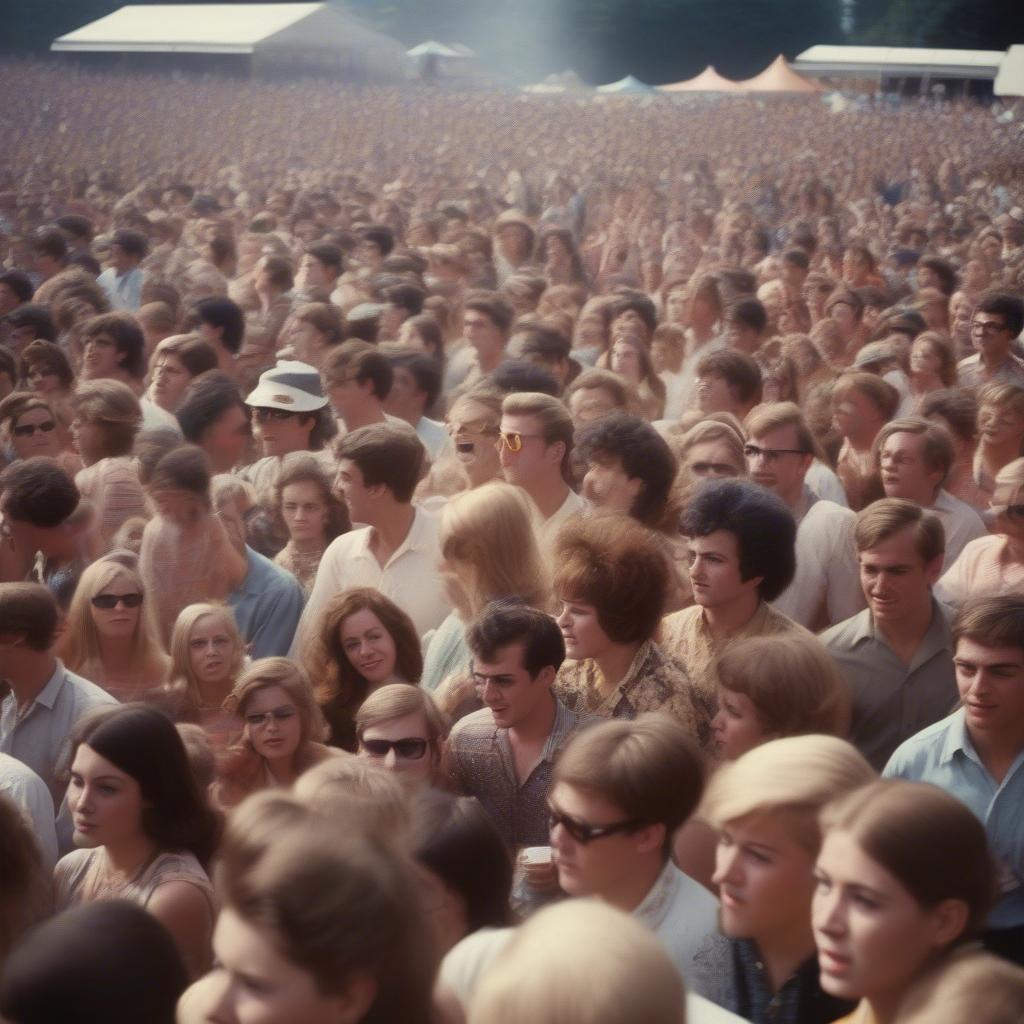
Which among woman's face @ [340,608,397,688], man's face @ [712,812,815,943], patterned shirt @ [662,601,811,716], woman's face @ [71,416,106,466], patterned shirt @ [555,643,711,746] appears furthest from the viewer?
woman's face @ [71,416,106,466]

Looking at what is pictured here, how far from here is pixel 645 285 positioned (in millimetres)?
14078

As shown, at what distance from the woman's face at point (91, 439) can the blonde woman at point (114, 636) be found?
1552 millimetres

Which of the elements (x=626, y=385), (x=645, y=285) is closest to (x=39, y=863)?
(x=626, y=385)

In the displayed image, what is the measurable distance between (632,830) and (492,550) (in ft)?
5.59

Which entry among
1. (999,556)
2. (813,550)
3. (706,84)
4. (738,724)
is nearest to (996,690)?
(738,724)

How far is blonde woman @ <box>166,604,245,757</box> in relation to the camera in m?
4.97

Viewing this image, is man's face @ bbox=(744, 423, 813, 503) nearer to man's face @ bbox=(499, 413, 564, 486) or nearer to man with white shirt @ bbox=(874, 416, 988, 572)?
man with white shirt @ bbox=(874, 416, 988, 572)

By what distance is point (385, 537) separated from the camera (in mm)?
5750

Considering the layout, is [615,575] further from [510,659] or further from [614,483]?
[614,483]

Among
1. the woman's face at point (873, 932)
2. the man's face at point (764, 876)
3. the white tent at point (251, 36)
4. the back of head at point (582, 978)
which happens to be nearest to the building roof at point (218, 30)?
the white tent at point (251, 36)

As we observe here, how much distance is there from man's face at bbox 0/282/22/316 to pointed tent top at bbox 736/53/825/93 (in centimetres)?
1467

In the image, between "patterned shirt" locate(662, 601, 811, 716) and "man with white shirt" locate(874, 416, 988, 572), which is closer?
"patterned shirt" locate(662, 601, 811, 716)

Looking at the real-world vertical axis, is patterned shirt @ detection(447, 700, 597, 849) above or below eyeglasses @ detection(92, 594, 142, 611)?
below

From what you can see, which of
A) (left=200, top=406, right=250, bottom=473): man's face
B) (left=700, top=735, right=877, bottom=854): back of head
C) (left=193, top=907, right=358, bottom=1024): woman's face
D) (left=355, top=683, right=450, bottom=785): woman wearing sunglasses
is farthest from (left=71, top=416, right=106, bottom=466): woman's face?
(left=193, top=907, right=358, bottom=1024): woman's face
